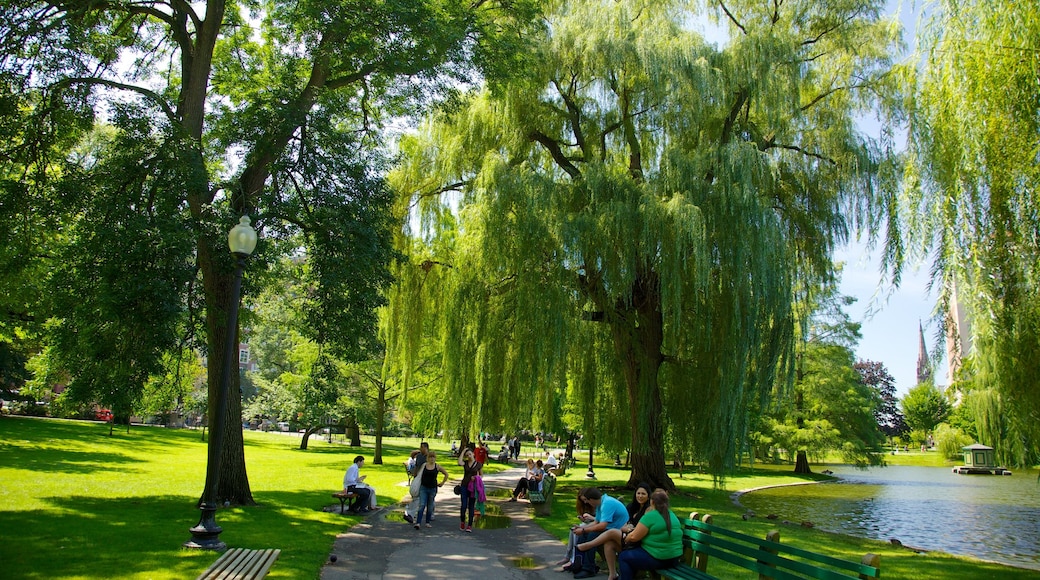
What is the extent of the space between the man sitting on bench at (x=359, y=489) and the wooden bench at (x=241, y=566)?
5.07 meters

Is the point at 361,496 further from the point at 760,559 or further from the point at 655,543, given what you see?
the point at 760,559

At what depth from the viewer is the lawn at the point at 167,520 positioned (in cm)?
752

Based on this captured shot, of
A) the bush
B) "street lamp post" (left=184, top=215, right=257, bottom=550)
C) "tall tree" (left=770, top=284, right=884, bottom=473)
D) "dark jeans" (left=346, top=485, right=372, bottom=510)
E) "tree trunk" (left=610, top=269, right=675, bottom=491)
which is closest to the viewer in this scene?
"street lamp post" (left=184, top=215, right=257, bottom=550)

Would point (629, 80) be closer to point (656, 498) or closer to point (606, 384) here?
point (606, 384)

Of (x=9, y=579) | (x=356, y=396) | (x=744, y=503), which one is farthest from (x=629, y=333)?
(x=356, y=396)

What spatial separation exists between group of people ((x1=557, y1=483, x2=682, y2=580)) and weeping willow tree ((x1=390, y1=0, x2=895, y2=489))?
595 centimetres

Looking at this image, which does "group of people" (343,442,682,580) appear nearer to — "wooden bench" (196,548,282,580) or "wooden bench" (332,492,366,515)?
"wooden bench" (196,548,282,580)

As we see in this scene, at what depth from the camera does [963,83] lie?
6.93 m

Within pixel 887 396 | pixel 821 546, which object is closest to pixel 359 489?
pixel 821 546

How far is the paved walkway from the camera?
7867 millimetres

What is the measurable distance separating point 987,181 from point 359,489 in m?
10.9

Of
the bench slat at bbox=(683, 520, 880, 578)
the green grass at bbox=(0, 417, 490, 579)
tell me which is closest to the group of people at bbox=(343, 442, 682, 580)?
the bench slat at bbox=(683, 520, 880, 578)

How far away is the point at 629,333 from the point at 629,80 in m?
6.15

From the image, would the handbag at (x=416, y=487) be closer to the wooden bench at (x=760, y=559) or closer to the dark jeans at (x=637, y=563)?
the wooden bench at (x=760, y=559)
